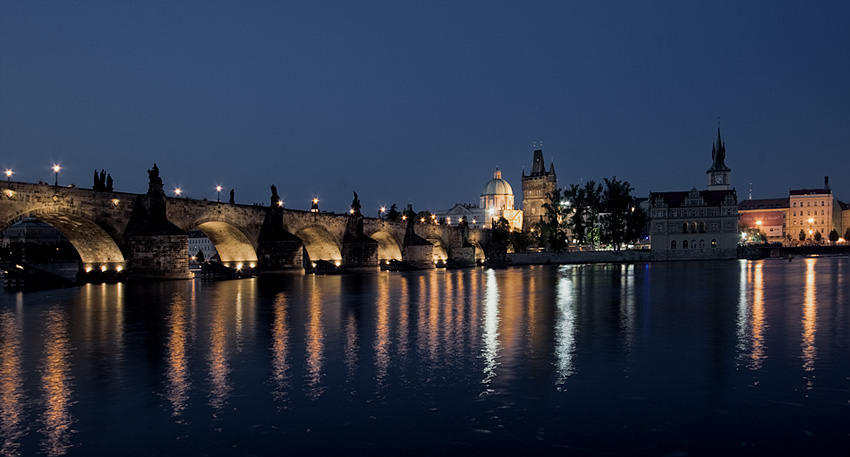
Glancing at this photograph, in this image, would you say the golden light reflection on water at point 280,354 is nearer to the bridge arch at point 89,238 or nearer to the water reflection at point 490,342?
the water reflection at point 490,342

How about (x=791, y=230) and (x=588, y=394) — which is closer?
(x=588, y=394)

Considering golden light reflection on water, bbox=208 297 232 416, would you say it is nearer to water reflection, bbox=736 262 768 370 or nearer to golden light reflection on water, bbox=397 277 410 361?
golden light reflection on water, bbox=397 277 410 361

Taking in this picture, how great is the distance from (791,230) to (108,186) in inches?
6296

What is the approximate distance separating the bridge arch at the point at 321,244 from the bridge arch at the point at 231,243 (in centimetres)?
767

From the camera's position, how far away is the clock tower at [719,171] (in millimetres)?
150625

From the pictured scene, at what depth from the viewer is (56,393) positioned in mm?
11062

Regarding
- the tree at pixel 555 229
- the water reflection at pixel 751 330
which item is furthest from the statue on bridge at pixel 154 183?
the tree at pixel 555 229

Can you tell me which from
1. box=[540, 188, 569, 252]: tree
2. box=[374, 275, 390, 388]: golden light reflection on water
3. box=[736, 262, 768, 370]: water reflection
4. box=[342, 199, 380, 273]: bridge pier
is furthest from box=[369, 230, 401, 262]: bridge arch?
box=[736, 262, 768, 370]: water reflection

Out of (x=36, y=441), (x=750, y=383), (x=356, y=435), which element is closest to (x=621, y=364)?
(x=750, y=383)

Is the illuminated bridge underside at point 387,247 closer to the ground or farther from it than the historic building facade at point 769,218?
closer to the ground

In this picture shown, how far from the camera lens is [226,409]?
1004cm

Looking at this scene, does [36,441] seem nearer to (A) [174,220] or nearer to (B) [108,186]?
(A) [174,220]

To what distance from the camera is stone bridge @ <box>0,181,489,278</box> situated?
1515 inches

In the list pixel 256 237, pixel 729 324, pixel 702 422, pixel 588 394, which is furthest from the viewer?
pixel 256 237
